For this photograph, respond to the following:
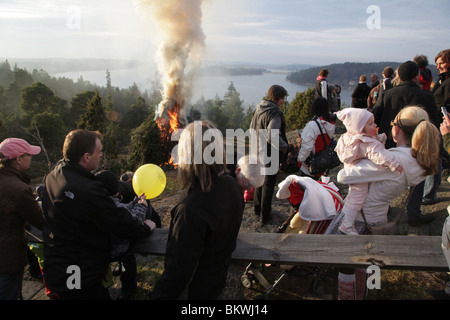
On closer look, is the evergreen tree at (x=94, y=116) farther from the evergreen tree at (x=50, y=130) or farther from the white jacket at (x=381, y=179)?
the white jacket at (x=381, y=179)

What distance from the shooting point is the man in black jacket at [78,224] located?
91.3 inches

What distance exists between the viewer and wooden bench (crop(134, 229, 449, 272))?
8.34ft

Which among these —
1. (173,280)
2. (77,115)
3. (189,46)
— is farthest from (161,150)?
(77,115)

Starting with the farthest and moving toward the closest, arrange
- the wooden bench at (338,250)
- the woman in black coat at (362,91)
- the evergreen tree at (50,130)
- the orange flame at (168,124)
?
the evergreen tree at (50,130)
the orange flame at (168,124)
the woman in black coat at (362,91)
the wooden bench at (338,250)

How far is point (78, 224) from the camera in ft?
7.80

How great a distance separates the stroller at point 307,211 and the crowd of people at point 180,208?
0.55ft

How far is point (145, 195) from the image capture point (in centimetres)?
310

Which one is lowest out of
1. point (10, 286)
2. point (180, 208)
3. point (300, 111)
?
point (10, 286)

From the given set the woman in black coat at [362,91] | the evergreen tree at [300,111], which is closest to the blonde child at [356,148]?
the woman in black coat at [362,91]

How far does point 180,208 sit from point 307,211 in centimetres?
171

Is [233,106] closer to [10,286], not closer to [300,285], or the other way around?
[300,285]

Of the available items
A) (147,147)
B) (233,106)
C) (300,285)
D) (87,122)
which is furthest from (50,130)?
(233,106)

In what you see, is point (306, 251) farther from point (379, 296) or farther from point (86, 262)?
point (86, 262)

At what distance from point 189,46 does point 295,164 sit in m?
22.1
